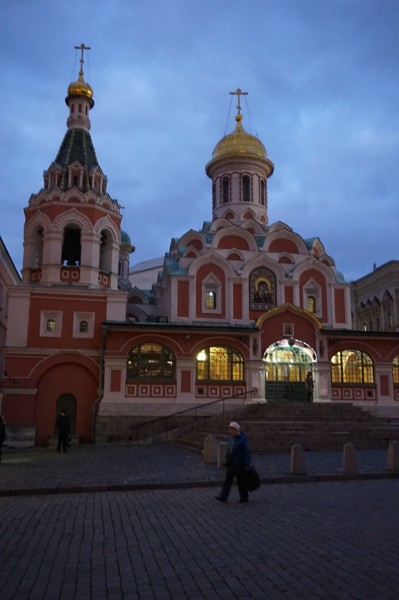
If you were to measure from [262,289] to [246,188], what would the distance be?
29.0 ft

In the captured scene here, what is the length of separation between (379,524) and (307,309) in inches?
852

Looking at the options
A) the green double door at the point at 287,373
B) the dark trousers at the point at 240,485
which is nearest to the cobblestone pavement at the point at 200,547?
the dark trousers at the point at 240,485

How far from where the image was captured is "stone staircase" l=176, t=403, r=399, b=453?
61.8ft

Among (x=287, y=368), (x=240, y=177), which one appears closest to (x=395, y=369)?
(x=287, y=368)

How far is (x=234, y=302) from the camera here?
28688 millimetres

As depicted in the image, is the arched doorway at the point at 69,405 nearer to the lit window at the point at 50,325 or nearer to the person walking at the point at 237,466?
the lit window at the point at 50,325

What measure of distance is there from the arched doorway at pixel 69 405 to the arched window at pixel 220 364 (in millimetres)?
5830

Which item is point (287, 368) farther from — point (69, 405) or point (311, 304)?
point (69, 405)

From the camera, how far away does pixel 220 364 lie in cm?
2664

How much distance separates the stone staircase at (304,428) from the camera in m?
18.8

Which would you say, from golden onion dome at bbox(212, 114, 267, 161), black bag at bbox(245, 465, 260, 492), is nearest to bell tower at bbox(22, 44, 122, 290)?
golden onion dome at bbox(212, 114, 267, 161)

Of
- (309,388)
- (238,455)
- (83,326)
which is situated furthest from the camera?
(309,388)

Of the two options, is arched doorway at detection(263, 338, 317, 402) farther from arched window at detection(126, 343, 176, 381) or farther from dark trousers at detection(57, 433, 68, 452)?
dark trousers at detection(57, 433, 68, 452)

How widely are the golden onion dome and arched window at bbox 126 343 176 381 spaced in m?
14.9
